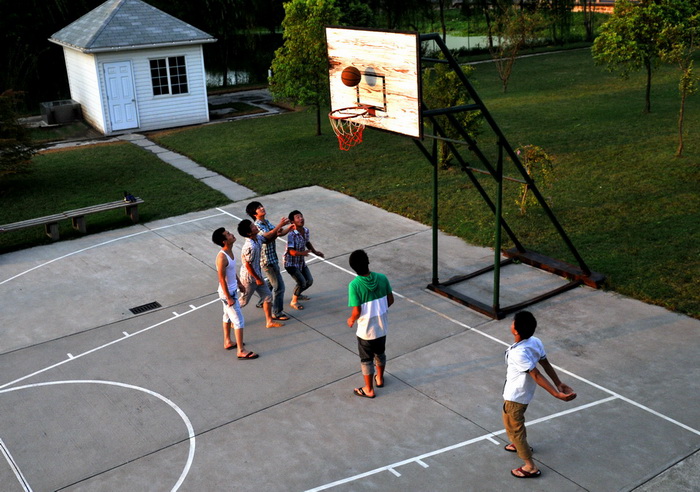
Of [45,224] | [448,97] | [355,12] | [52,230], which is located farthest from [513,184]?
[355,12]

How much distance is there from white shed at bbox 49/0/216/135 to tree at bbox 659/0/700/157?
15.2m

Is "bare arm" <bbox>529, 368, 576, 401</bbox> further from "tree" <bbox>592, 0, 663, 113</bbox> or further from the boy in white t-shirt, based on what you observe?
"tree" <bbox>592, 0, 663, 113</bbox>

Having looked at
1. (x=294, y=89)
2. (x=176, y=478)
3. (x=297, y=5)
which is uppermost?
(x=297, y=5)

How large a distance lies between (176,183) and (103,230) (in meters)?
3.50

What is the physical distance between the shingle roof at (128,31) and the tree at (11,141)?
284 inches

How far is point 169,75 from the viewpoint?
85.7ft

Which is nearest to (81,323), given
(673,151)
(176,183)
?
(176,183)

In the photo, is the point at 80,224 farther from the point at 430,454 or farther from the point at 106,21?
the point at 106,21

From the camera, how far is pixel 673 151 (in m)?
18.5

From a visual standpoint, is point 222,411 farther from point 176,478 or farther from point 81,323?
point 81,323

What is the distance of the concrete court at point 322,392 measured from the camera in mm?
7500

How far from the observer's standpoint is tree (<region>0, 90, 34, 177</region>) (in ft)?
57.1

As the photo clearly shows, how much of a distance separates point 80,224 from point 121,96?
11.4 metres

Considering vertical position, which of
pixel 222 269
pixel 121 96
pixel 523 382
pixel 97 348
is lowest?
pixel 97 348
